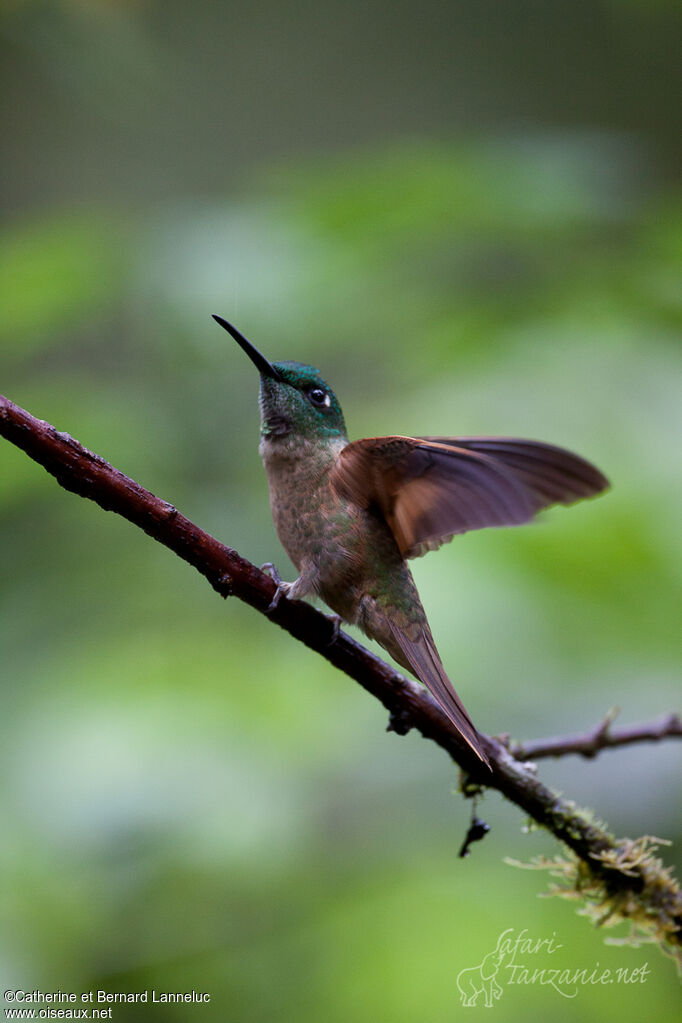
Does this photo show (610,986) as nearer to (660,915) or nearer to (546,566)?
(660,915)

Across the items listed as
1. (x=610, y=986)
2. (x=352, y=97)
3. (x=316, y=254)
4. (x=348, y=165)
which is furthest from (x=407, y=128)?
(x=610, y=986)

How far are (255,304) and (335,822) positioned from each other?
184cm

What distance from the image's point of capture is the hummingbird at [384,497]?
6.52 feet

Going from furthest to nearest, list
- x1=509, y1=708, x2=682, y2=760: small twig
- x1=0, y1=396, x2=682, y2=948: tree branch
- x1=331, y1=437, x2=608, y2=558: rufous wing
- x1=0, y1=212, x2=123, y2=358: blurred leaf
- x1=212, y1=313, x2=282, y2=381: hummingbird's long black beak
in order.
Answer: x1=0, y1=212, x2=123, y2=358: blurred leaf → x1=212, y1=313, x2=282, y2=381: hummingbird's long black beak → x1=509, y1=708, x2=682, y2=760: small twig → x1=331, y1=437, x2=608, y2=558: rufous wing → x1=0, y1=396, x2=682, y2=948: tree branch

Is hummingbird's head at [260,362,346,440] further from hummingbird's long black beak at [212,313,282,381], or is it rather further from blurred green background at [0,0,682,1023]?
blurred green background at [0,0,682,1023]

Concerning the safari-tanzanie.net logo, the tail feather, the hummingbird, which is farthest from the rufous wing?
the safari-tanzanie.net logo

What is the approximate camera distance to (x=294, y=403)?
2.62 m

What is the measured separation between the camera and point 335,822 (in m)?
3.09

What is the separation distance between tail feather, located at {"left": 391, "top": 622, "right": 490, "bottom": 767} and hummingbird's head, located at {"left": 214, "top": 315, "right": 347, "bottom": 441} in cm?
63

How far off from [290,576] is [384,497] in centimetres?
105

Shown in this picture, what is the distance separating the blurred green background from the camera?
2.65 meters

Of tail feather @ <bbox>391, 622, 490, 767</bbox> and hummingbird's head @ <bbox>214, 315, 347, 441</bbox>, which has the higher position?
hummingbird's head @ <bbox>214, 315, 347, 441</bbox>

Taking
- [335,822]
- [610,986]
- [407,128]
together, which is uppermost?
[407,128]

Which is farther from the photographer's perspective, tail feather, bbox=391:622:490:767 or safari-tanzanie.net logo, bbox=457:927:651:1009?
safari-tanzanie.net logo, bbox=457:927:651:1009
